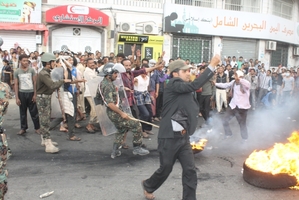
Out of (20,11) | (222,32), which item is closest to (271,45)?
(222,32)

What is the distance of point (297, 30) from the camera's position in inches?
914

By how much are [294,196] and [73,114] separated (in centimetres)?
452

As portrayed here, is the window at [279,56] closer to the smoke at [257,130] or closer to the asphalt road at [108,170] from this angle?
the smoke at [257,130]

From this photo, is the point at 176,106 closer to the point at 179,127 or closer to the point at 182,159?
the point at 179,127

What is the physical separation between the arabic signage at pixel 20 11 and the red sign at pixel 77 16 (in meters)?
0.58

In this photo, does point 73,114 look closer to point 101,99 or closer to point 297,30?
point 101,99

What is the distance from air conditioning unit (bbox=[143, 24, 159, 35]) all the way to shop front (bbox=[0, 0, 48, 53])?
16.4ft

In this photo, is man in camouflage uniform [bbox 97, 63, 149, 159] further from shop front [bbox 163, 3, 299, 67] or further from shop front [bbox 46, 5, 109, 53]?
shop front [bbox 163, 3, 299, 67]

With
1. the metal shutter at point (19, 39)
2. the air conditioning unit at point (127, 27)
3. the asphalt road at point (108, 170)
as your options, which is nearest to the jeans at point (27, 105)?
the asphalt road at point (108, 170)

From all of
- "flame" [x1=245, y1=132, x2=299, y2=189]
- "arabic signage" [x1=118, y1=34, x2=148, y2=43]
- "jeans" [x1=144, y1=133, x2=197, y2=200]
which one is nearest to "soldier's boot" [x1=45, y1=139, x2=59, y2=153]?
"jeans" [x1=144, y1=133, x2=197, y2=200]

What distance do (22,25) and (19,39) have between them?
80 centimetres

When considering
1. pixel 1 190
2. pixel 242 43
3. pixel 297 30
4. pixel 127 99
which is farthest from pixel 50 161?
pixel 297 30

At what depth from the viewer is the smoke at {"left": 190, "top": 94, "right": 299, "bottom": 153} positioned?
710 centimetres

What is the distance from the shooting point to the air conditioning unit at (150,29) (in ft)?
54.3
